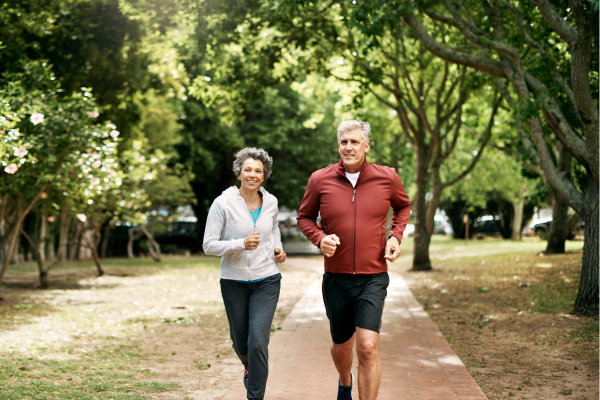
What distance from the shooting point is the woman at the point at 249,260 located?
429 centimetres

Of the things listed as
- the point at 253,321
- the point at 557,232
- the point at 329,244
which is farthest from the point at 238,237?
the point at 557,232

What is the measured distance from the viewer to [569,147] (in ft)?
28.9

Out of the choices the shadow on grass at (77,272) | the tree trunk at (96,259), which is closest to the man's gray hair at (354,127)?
the shadow on grass at (77,272)

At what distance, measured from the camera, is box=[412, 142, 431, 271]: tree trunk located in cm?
1695

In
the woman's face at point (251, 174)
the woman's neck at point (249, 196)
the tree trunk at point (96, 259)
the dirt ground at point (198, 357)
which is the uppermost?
the woman's face at point (251, 174)

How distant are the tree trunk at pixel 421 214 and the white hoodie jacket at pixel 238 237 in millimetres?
12877

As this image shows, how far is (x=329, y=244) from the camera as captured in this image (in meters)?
4.01

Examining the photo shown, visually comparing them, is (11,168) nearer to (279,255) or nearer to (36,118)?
(36,118)

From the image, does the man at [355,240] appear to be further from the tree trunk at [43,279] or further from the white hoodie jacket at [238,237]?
the tree trunk at [43,279]

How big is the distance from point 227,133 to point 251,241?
67.7 feet

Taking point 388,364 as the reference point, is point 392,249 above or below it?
above

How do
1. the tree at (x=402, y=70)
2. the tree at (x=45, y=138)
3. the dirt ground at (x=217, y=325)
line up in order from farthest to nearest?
1. the tree at (x=402, y=70)
2. the tree at (x=45, y=138)
3. the dirt ground at (x=217, y=325)

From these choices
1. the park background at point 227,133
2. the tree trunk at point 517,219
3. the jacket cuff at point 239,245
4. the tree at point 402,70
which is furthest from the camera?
the tree trunk at point 517,219

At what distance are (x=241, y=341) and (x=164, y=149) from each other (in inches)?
763
